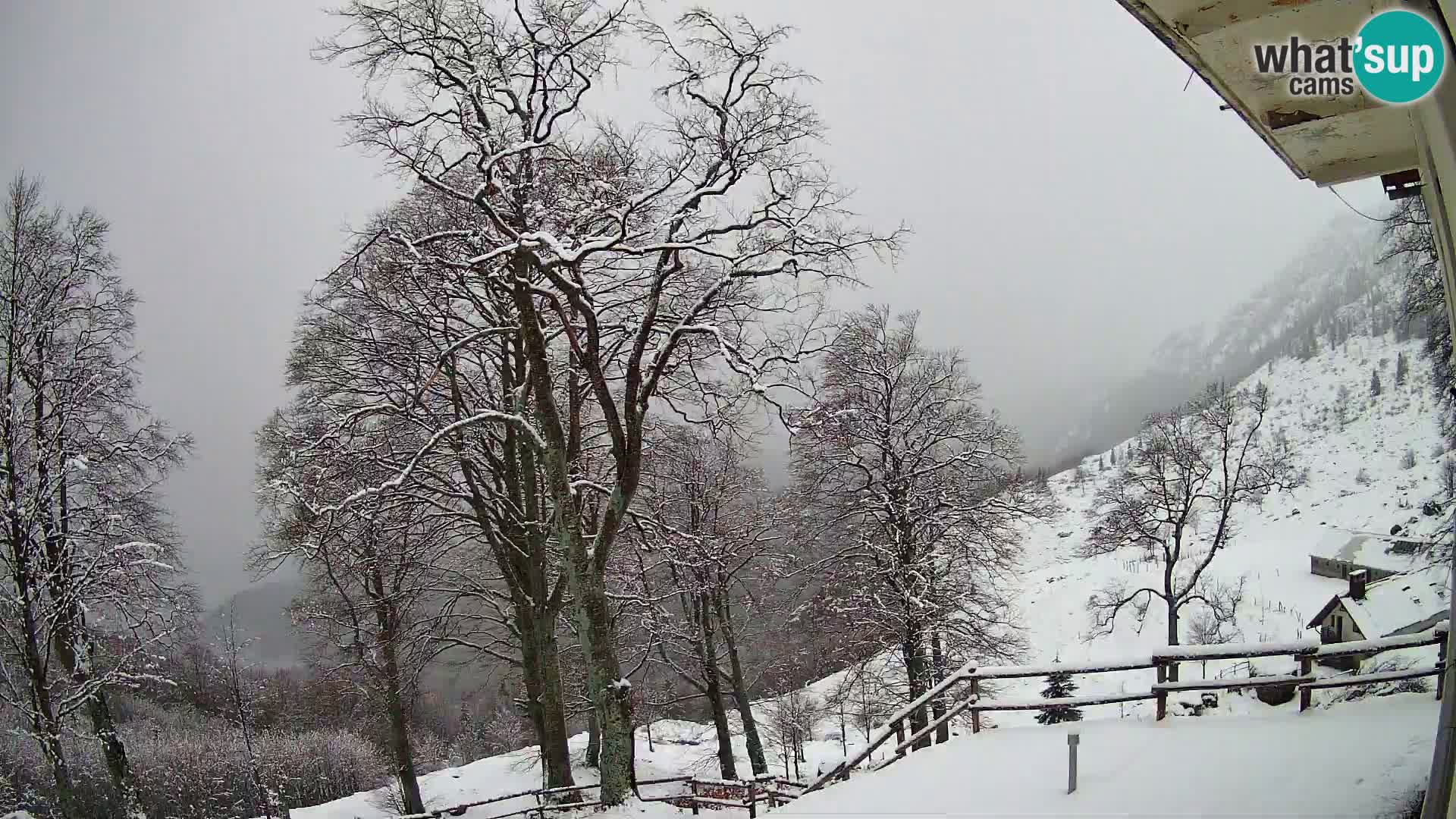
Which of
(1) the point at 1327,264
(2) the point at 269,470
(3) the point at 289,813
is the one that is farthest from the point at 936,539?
(1) the point at 1327,264

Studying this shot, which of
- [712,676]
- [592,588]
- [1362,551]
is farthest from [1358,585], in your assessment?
[712,676]

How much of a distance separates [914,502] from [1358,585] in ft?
22.7

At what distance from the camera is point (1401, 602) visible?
5.98 m

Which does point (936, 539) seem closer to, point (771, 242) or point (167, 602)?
point (771, 242)

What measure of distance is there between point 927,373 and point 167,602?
47.1 feet

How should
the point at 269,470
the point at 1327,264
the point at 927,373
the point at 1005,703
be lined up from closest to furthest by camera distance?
the point at 1005,703
the point at 269,470
the point at 927,373
the point at 1327,264

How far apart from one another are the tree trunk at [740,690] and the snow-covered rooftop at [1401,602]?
1140 cm

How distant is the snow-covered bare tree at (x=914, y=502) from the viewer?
13727 mm

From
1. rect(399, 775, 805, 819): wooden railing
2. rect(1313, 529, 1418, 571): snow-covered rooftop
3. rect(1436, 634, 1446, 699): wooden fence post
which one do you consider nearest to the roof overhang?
rect(1436, 634, 1446, 699): wooden fence post

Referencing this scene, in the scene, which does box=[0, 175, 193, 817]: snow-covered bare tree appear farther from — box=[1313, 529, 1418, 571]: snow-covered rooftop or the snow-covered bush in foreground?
box=[1313, 529, 1418, 571]: snow-covered rooftop

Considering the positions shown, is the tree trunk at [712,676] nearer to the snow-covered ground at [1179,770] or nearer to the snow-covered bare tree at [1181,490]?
the snow-covered ground at [1179,770]

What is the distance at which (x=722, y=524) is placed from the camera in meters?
16.3

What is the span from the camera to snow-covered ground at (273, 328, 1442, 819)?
4.79 metres

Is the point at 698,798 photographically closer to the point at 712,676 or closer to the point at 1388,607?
the point at 712,676
